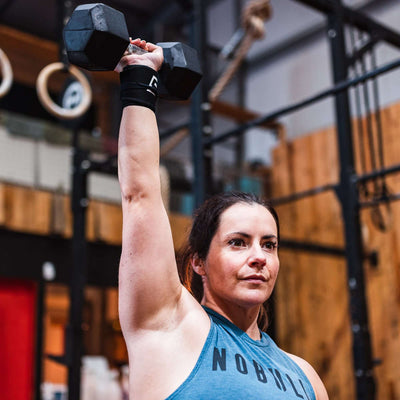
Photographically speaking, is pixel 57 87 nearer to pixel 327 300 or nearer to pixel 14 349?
pixel 14 349

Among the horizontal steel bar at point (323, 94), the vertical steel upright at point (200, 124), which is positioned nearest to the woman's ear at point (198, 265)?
the horizontal steel bar at point (323, 94)

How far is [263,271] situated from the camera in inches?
52.7

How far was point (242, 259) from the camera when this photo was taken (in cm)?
133

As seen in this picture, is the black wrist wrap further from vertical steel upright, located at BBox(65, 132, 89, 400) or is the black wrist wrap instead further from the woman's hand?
vertical steel upright, located at BBox(65, 132, 89, 400)

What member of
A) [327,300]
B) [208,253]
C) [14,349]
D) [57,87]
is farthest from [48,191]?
[208,253]

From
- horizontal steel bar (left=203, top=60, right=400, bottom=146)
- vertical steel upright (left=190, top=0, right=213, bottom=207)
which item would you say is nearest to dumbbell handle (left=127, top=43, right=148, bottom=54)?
horizontal steel bar (left=203, top=60, right=400, bottom=146)

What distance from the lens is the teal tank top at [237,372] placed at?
3.82 feet

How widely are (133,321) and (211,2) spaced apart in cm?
930

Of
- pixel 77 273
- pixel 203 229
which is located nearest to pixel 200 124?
pixel 77 273

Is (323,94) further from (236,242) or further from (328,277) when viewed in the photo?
(328,277)

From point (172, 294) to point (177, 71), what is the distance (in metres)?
0.48

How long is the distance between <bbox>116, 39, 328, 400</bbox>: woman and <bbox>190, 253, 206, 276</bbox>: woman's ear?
0.12 ft

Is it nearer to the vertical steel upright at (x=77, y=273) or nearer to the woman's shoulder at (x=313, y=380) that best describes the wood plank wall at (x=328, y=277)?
the vertical steel upright at (x=77, y=273)

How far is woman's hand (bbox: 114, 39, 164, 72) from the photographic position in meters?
1.27
